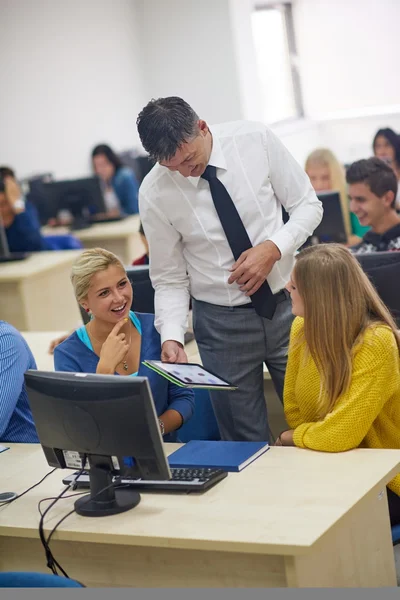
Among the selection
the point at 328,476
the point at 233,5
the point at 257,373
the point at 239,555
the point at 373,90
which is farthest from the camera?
the point at 373,90

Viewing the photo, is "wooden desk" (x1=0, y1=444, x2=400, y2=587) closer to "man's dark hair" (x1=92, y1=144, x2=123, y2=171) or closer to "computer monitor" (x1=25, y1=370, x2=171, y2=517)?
"computer monitor" (x1=25, y1=370, x2=171, y2=517)

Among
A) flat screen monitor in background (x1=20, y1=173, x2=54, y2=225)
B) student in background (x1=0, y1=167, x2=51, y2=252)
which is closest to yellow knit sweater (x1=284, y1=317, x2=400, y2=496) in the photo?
student in background (x1=0, y1=167, x2=51, y2=252)

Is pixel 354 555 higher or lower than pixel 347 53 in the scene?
lower

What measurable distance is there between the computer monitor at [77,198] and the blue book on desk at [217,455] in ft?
16.7

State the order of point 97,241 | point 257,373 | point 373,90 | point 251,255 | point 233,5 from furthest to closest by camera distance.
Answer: point 373,90
point 233,5
point 97,241
point 257,373
point 251,255

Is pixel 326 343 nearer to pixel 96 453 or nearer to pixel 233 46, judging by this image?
pixel 96 453

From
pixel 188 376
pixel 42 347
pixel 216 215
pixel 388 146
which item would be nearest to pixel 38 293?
pixel 42 347

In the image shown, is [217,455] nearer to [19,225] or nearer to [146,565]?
[146,565]

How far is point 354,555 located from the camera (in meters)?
2.28

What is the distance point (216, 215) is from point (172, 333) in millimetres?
415

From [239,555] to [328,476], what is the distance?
329 millimetres

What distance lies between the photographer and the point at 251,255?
2.82 m

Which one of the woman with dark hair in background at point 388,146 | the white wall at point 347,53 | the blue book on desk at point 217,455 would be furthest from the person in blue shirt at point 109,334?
the white wall at point 347,53

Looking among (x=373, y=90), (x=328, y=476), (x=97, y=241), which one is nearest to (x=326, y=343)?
(x=328, y=476)
